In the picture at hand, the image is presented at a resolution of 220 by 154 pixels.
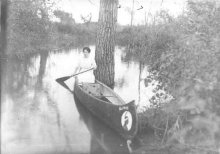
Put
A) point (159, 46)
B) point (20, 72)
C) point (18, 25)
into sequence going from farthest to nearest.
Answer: point (18, 25)
point (20, 72)
point (159, 46)

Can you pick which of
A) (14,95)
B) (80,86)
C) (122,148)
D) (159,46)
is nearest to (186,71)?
(122,148)

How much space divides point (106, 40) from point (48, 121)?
4.81 m

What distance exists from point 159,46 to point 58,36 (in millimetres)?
25221

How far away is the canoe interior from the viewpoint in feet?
32.0

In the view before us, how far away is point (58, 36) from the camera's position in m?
38.1

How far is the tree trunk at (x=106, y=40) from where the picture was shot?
1230 centimetres

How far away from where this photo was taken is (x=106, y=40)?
12594mm

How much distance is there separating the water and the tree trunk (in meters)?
0.87

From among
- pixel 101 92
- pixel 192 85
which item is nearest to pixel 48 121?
pixel 101 92

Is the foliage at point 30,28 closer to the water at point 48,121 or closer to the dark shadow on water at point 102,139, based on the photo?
the water at point 48,121

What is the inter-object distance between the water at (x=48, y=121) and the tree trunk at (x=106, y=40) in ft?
2.86

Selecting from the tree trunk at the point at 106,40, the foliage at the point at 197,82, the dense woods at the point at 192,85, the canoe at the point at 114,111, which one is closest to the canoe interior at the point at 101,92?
the canoe at the point at 114,111

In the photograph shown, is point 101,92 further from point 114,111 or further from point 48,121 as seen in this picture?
point 114,111

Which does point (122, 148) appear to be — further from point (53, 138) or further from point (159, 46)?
point (159, 46)
